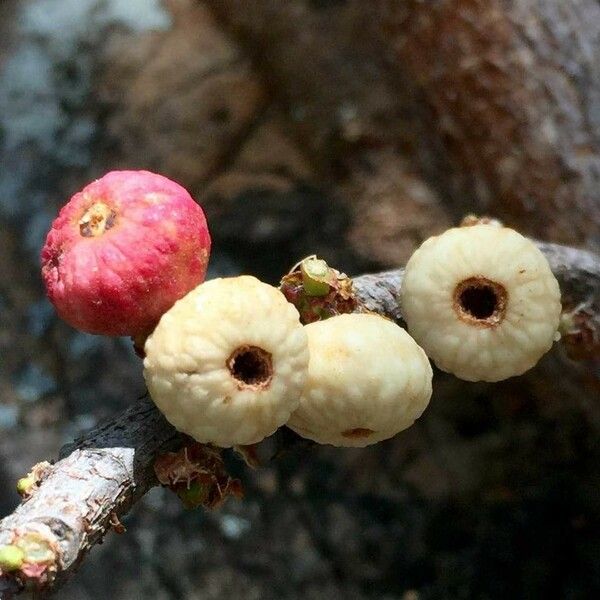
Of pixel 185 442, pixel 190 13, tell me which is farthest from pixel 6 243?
pixel 185 442

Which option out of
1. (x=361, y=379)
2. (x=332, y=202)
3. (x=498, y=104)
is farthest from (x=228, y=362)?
(x=332, y=202)

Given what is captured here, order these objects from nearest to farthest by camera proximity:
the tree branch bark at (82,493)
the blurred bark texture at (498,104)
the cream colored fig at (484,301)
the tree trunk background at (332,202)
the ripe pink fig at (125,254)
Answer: the tree branch bark at (82,493) → the ripe pink fig at (125,254) → the cream colored fig at (484,301) → the blurred bark texture at (498,104) → the tree trunk background at (332,202)

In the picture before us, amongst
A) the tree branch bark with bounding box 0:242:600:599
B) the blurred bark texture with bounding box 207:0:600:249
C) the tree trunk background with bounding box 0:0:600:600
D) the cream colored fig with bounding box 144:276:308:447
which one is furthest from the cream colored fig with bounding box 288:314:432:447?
the blurred bark texture with bounding box 207:0:600:249

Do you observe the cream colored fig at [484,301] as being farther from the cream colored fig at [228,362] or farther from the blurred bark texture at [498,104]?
the blurred bark texture at [498,104]

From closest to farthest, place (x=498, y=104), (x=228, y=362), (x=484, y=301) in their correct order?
(x=228, y=362)
(x=484, y=301)
(x=498, y=104)

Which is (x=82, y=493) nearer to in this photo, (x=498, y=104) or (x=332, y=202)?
(x=498, y=104)

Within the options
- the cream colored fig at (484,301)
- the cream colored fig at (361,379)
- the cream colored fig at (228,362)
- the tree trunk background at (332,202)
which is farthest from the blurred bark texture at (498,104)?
the cream colored fig at (228,362)

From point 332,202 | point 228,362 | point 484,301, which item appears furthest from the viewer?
point 332,202
